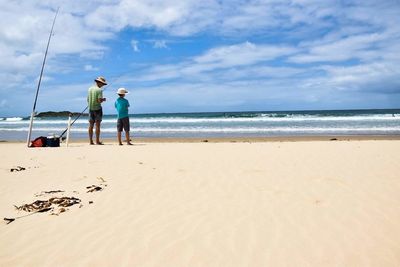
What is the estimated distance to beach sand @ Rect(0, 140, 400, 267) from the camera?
280 cm

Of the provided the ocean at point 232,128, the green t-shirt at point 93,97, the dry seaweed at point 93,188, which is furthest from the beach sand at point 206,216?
the ocean at point 232,128

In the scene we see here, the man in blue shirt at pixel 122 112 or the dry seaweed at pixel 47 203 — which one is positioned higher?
the man in blue shirt at pixel 122 112

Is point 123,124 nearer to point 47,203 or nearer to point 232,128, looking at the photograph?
point 47,203

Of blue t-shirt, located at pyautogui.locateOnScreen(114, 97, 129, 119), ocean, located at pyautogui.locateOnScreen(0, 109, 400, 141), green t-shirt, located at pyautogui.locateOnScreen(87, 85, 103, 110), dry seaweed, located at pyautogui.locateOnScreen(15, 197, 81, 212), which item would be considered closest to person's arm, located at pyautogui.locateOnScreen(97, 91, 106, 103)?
green t-shirt, located at pyautogui.locateOnScreen(87, 85, 103, 110)

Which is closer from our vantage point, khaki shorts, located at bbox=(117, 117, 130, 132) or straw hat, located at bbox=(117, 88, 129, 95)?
khaki shorts, located at bbox=(117, 117, 130, 132)

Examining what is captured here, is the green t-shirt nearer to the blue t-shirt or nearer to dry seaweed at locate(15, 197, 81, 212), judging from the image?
the blue t-shirt

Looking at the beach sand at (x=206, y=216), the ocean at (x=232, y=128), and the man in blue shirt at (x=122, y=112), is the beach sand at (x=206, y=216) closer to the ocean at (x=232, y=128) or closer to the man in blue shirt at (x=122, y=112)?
the man in blue shirt at (x=122, y=112)

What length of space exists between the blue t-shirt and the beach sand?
4.57 metres

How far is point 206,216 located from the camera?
144 inches

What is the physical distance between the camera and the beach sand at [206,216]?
2805 mm

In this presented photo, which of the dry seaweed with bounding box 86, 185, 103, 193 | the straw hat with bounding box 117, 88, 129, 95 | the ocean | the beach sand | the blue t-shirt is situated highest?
the straw hat with bounding box 117, 88, 129, 95

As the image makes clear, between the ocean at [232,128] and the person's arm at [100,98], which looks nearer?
the person's arm at [100,98]

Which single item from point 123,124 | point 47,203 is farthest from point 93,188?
point 123,124

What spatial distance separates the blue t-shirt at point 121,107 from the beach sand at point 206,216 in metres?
4.57
